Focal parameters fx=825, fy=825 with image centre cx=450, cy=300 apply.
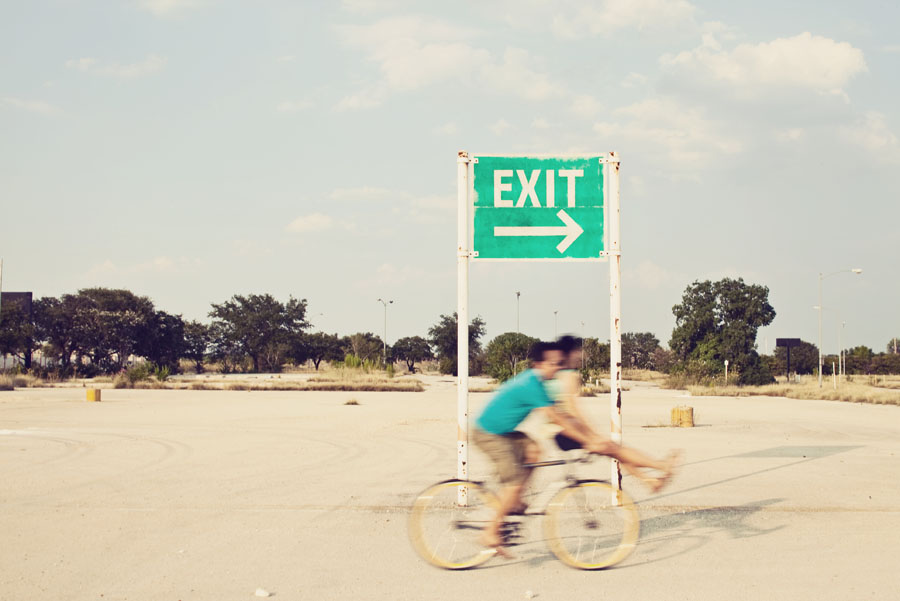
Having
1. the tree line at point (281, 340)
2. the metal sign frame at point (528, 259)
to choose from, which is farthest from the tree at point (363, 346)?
the metal sign frame at point (528, 259)

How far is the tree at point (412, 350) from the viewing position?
104 meters

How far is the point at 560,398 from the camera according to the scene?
624 cm

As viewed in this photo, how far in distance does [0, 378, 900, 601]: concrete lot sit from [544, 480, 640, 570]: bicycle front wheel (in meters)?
0.13

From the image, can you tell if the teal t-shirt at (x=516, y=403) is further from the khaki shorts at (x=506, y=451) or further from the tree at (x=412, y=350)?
the tree at (x=412, y=350)

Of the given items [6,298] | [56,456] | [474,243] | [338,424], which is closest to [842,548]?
[474,243]

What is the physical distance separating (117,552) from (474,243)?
482 cm

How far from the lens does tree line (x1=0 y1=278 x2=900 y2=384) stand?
61156 millimetres

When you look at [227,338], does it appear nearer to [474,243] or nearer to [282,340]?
[282,340]

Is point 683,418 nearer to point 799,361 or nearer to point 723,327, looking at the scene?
point 723,327

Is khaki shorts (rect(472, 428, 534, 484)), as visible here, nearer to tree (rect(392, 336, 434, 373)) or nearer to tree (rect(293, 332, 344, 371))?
tree (rect(293, 332, 344, 371))

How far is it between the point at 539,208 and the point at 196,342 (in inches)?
3232

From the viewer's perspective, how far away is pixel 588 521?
22.0 feet

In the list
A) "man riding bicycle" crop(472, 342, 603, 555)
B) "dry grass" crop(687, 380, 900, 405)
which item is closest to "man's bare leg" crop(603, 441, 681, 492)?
"man riding bicycle" crop(472, 342, 603, 555)

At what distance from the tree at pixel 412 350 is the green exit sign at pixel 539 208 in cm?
9347
